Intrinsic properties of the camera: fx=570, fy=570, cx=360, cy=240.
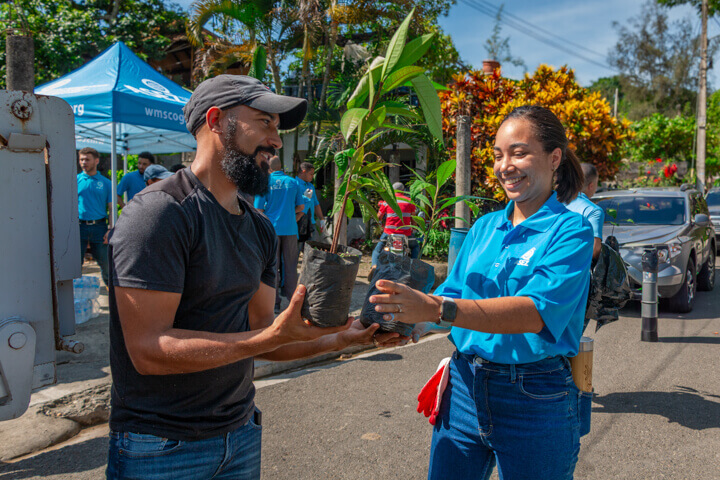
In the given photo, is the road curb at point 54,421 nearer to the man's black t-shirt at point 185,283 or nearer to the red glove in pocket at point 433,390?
the red glove in pocket at point 433,390

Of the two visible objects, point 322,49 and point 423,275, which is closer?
point 423,275

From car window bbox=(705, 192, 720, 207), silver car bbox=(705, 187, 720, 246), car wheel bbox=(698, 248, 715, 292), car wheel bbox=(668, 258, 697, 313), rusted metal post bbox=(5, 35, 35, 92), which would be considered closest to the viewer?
rusted metal post bbox=(5, 35, 35, 92)

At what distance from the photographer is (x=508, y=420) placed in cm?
185

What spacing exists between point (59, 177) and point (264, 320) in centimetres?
114

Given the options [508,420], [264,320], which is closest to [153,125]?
[264,320]

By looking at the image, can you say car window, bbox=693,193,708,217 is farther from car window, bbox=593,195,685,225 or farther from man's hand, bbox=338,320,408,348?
man's hand, bbox=338,320,408,348

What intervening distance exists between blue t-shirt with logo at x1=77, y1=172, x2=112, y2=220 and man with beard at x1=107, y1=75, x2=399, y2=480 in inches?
234

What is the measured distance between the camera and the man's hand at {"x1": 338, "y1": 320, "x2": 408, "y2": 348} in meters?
1.70

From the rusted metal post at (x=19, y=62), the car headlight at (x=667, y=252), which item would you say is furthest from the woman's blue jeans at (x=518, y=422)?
the car headlight at (x=667, y=252)

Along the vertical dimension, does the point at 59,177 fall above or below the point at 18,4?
below

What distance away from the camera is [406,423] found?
4.12 metres

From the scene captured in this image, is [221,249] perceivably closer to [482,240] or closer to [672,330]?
[482,240]

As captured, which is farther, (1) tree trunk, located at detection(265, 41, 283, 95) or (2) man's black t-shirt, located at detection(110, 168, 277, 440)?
(1) tree trunk, located at detection(265, 41, 283, 95)

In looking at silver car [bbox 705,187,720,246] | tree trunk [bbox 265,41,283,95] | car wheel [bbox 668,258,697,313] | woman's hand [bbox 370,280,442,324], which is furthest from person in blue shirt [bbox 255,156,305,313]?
silver car [bbox 705,187,720,246]
